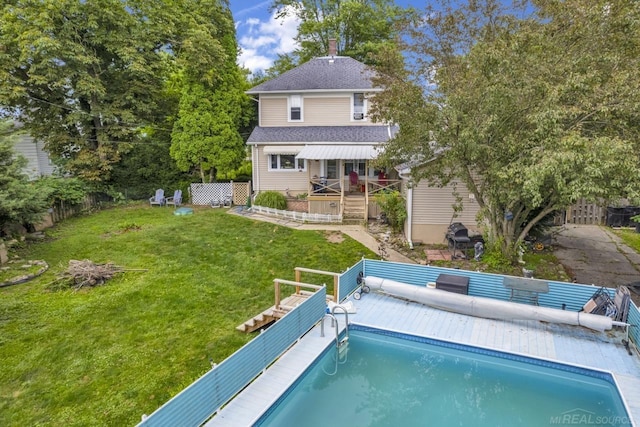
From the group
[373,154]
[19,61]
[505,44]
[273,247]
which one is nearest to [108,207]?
[19,61]

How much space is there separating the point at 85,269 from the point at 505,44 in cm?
1460

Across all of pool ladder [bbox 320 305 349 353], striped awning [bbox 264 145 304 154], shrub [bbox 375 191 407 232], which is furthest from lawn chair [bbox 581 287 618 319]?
striped awning [bbox 264 145 304 154]

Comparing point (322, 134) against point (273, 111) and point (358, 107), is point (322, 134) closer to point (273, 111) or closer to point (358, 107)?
point (358, 107)

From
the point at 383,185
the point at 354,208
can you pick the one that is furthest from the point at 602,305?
the point at 383,185

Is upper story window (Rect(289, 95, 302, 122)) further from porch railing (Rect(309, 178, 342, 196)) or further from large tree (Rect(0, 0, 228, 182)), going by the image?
large tree (Rect(0, 0, 228, 182))

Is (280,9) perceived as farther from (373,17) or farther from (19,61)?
(19,61)

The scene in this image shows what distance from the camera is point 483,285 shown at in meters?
10.7

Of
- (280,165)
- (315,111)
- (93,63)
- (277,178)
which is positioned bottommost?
(277,178)

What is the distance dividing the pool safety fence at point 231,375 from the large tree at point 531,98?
6523 millimetres

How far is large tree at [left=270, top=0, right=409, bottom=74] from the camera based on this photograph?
112 feet

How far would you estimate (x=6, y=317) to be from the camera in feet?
33.7

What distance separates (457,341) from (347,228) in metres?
10.1

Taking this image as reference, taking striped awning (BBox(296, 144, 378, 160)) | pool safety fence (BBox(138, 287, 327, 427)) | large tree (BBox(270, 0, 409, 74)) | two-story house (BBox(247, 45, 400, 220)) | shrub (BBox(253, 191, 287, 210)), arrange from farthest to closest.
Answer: large tree (BBox(270, 0, 409, 74))
two-story house (BBox(247, 45, 400, 220))
shrub (BBox(253, 191, 287, 210))
striped awning (BBox(296, 144, 378, 160))
pool safety fence (BBox(138, 287, 327, 427))

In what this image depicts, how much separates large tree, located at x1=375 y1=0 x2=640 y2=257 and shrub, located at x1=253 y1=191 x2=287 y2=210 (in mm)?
10653
